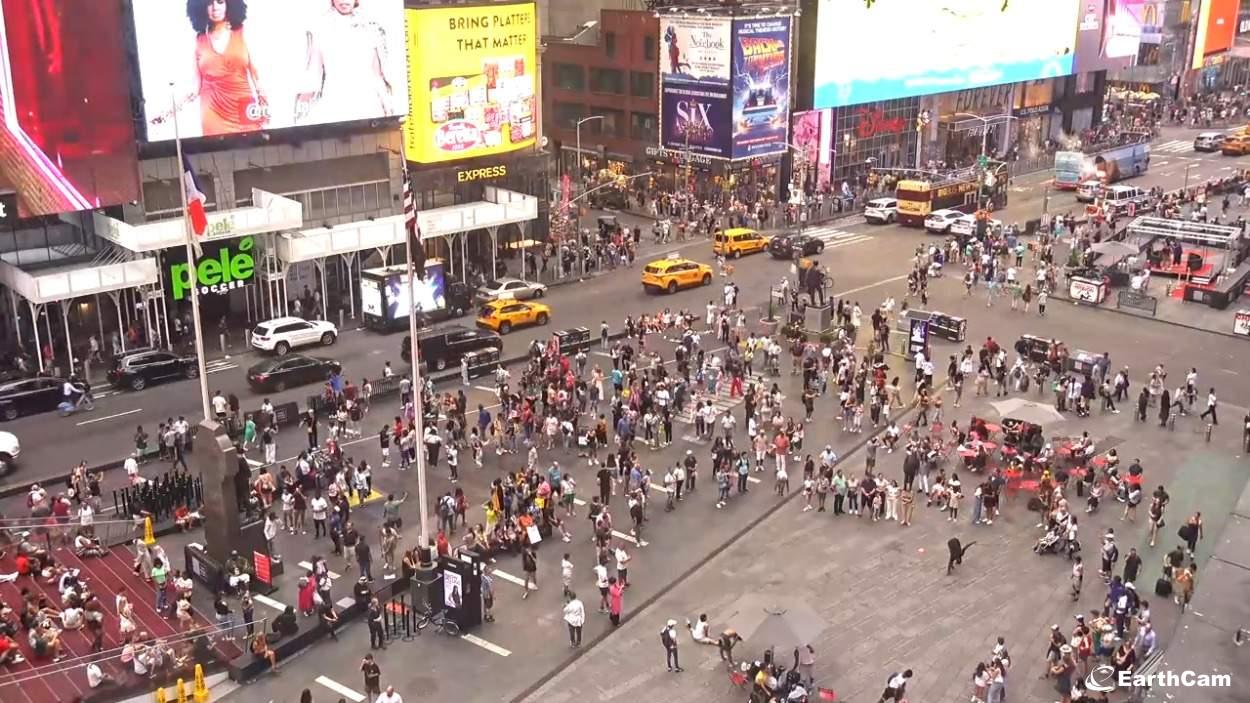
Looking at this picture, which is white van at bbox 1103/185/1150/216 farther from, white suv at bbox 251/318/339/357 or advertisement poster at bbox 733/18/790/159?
white suv at bbox 251/318/339/357

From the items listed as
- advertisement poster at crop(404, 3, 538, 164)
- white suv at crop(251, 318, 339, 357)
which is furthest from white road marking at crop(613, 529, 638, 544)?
advertisement poster at crop(404, 3, 538, 164)

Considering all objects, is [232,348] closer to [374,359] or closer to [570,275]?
[374,359]

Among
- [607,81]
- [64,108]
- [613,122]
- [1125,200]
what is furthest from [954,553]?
[607,81]

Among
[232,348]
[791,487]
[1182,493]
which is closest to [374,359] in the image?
[232,348]

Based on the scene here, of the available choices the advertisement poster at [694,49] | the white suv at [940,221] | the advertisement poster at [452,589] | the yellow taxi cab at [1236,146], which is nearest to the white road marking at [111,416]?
the advertisement poster at [452,589]

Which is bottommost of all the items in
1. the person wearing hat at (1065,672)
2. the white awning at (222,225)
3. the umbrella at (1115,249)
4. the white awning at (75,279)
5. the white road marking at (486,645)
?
the white road marking at (486,645)

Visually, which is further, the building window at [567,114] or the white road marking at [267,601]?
the building window at [567,114]

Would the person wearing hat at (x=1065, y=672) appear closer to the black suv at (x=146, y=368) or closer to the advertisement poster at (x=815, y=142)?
the black suv at (x=146, y=368)

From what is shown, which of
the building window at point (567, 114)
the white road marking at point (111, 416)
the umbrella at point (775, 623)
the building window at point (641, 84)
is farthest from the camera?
the building window at point (567, 114)
